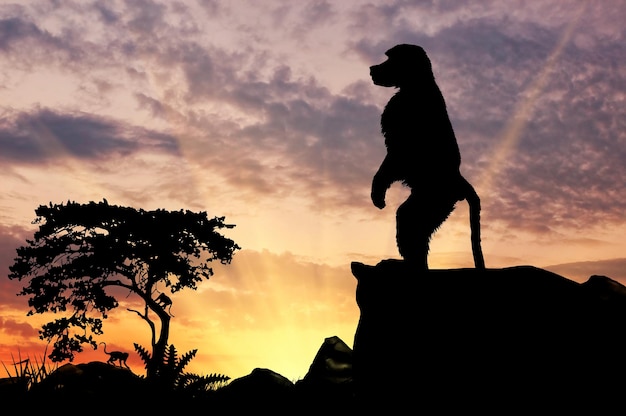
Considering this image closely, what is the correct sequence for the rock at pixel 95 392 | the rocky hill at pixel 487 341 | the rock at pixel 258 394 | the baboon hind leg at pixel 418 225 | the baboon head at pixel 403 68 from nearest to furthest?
the rocky hill at pixel 487 341 < the baboon hind leg at pixel 418 225 < the baboon head at pixel 403 68 < the rock at pixel 95 392 < the rock at pixel 258 394

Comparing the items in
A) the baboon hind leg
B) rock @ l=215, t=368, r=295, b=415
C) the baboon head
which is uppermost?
the baboon head

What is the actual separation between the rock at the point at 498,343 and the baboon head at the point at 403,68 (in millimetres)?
2041

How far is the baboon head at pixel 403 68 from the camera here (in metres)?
5.84

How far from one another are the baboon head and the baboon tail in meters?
1.17

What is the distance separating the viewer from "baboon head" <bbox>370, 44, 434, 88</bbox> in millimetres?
5836

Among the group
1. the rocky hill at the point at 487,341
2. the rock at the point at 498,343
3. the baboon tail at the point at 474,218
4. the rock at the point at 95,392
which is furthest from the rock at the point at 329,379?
the baboon tail at the point at 474,218

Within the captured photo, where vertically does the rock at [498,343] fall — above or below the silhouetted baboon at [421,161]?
below

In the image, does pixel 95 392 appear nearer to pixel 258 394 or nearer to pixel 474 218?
pixel 258 394

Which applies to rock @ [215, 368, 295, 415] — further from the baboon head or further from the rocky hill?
the baboon head

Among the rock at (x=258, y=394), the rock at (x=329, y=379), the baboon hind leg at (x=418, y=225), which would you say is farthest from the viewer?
the rock at (x=329, y=379)

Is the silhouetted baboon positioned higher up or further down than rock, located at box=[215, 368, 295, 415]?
higher up

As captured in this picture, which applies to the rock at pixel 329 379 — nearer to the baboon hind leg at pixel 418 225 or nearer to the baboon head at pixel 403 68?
the baboon hind leg at pixel 418 225

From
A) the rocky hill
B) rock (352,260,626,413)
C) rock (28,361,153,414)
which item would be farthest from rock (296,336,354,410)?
rock (352,260,626,413)

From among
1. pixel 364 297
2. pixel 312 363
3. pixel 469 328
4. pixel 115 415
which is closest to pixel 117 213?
pixel 312 363
